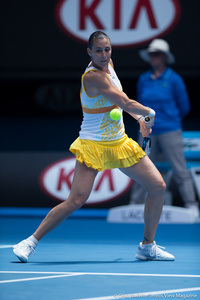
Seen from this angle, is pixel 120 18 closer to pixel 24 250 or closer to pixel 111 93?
pixel 111 93

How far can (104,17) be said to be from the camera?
10.6 m

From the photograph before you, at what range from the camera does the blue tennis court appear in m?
4.85

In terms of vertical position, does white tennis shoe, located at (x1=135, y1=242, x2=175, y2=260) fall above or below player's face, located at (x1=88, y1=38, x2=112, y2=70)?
below

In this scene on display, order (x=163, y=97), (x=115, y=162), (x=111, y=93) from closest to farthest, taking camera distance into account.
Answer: (x=111, y=93) → (x=115, y=162) → (x=163, y=97)

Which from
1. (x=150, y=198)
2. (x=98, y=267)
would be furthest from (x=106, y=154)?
(x=98, y=267)

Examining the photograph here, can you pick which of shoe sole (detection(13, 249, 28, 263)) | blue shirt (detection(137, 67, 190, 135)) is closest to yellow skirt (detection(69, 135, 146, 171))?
shoe sole (detection(13, 249, 28, 263))

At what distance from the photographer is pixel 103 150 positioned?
622 cm

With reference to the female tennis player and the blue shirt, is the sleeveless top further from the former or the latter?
the blue shirt

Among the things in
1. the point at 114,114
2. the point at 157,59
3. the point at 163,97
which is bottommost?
A: the point at 163,97

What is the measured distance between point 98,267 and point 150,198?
757mm

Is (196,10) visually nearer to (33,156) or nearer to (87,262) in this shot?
(33,156)

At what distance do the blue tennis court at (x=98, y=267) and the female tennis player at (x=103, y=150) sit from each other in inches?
10.6

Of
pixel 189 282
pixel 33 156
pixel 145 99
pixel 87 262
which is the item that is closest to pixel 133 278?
pixel 189 282

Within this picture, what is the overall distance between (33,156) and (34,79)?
1165 mm
